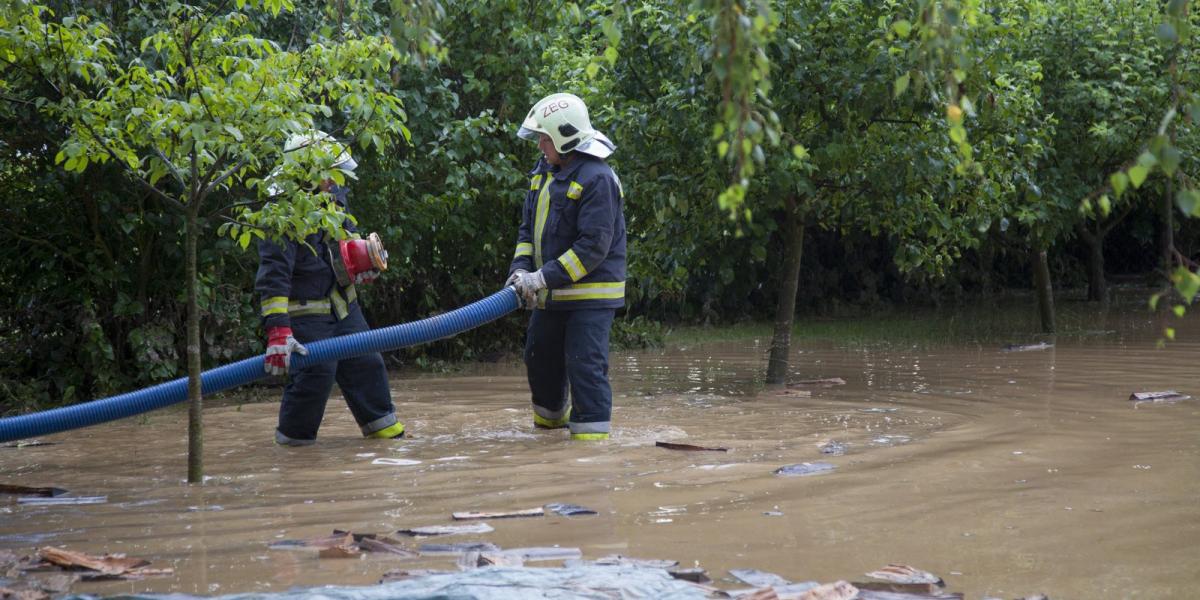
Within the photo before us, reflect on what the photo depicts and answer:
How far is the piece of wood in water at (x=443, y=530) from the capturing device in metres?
4.79

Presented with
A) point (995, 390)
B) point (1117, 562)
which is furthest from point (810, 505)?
point (995, 390)

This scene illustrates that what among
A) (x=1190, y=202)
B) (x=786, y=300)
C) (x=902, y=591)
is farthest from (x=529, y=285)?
(x=1190, y=202)

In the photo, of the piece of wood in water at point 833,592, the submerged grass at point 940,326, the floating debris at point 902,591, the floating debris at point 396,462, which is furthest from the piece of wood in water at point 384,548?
the submerged grass at point 940,326

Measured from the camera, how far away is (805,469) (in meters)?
6.01

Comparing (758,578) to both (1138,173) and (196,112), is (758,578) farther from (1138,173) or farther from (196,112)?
(196,112)

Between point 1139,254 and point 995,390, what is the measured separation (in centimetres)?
1826

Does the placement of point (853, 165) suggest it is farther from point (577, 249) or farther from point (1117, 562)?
point (1117, 562)

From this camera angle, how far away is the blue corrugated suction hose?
6.38m

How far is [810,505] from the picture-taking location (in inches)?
203

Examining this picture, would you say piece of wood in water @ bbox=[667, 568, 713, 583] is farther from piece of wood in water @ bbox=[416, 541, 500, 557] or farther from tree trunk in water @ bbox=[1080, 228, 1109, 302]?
tree trunk in water @ bbox=[1080, 228, 1109, 302]

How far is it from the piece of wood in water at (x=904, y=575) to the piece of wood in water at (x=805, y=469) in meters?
1.77

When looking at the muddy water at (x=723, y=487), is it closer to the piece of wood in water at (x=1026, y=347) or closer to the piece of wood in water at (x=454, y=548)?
the piece of wood in water at (x=454, y=548)

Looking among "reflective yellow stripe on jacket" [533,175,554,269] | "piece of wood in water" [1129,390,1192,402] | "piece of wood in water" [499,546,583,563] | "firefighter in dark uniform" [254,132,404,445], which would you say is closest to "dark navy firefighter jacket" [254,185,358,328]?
"firefighter in dark uniform" [254,132,404,445]

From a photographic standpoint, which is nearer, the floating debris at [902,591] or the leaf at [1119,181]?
the leaf at [1119,181]
